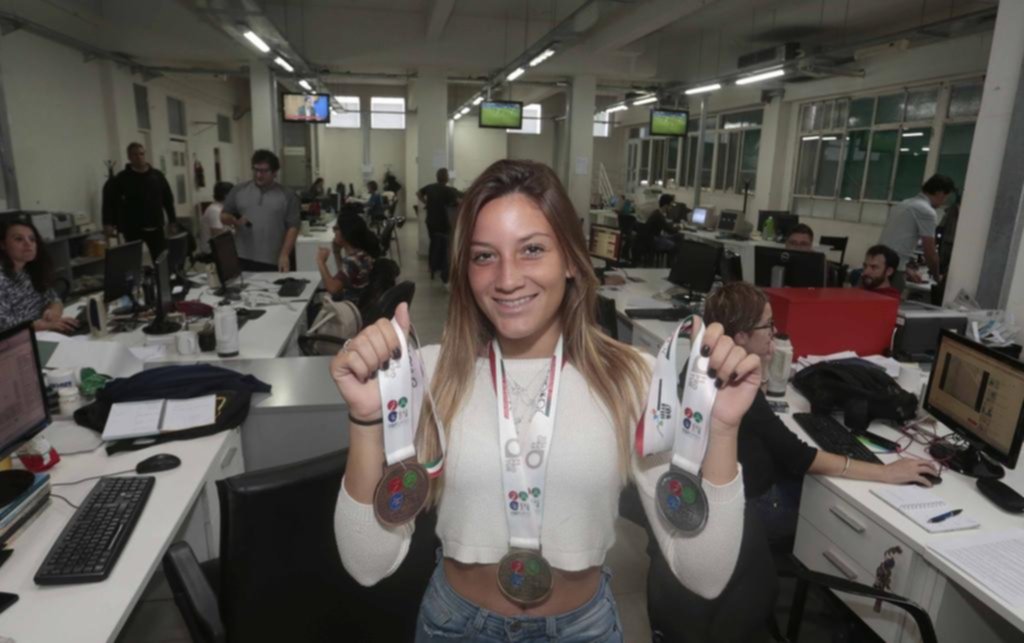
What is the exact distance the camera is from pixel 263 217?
5375 millimetres

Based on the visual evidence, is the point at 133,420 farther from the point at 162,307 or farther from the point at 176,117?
the point at 176,117

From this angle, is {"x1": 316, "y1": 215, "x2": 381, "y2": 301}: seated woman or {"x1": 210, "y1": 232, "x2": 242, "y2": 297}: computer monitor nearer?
{"x1": 210, "y1": 232, "x2": 242, "y2": 297}: computer monitor

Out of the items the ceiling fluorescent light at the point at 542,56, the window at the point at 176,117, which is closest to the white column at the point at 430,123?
the ceiling fluorescent light at the point at 542,56

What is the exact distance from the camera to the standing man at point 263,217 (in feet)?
17.5

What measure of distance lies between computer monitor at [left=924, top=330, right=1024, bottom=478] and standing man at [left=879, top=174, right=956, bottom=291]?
350 centimetres

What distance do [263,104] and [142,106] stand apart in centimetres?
188

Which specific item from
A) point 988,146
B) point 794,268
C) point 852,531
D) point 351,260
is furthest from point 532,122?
point 852,531

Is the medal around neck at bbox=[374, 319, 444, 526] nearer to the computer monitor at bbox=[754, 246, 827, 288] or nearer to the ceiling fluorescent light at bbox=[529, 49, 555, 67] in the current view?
the computer monitor at bbox=[754, 246, 827, 288]

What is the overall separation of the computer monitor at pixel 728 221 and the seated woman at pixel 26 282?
889 centimetres

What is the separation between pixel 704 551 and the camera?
1095 millimetres

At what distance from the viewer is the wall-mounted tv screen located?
364 inches

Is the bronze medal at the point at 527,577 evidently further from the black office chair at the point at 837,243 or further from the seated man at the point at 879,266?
the black office chair at the point at 837,243

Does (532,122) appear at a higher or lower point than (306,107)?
higher

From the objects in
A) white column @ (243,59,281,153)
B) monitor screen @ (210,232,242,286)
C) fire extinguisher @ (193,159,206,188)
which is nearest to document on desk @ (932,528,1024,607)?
monitor screen @ (210,232,242,286)
